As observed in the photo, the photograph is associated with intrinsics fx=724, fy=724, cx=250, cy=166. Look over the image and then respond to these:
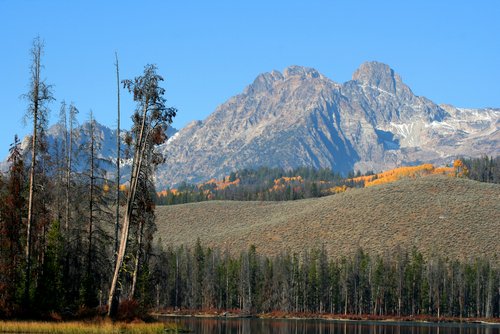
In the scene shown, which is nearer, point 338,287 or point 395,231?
point 338,287

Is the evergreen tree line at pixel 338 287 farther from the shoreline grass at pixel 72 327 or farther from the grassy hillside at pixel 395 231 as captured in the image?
the shoreline grass at pixel 72 327

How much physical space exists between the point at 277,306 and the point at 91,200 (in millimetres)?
94231

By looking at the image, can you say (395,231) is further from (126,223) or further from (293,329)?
(126,223)

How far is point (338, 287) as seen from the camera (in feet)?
447

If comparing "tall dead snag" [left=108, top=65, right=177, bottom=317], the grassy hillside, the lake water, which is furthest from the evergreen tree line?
"tall dead snag" [left=108, top=65, right=177, bottom=317]

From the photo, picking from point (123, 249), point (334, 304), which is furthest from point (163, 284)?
→ point (123, 249)

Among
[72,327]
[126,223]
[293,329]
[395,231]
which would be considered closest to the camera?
[72,327]

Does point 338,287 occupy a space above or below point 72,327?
below

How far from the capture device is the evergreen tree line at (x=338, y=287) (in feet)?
436

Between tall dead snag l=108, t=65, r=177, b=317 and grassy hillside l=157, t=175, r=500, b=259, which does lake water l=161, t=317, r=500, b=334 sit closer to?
tall dead snag l=108, t=65, r=177, b=317

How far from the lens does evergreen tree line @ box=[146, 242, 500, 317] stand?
132750mm

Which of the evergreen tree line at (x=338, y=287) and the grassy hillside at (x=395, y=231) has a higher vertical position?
the grassy hillside at (x=395, y=231)

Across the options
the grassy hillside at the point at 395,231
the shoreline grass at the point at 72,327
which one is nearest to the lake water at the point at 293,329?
the shoreline grass at the point at 72,327

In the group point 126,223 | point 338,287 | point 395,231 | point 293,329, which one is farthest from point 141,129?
point 395,231
